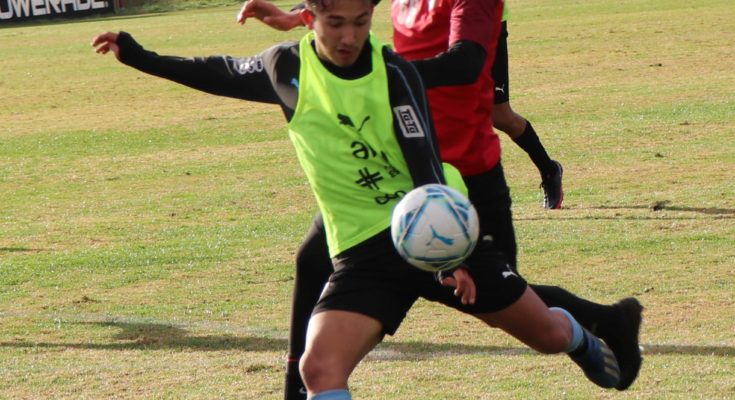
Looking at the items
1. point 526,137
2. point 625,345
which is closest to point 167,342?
point 625,345

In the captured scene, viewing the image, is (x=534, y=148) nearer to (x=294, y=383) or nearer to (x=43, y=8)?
(x=294, y=383)

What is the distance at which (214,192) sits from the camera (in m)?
13.3

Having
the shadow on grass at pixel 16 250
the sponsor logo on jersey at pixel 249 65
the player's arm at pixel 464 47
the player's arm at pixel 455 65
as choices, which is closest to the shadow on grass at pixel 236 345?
the player's arm at pixel 464 47

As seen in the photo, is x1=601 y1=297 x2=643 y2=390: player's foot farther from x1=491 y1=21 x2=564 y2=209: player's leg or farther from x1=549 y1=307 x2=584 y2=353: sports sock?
x1=491 y1=21 x2=564 y2=209: player's leg

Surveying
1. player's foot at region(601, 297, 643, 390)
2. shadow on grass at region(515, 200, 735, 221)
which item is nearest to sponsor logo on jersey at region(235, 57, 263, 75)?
player's foot at region(601, 297, 643, 390)

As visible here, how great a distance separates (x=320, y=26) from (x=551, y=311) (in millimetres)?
1571

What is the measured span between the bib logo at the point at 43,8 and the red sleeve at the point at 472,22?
44.3m

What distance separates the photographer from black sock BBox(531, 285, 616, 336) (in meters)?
6.03

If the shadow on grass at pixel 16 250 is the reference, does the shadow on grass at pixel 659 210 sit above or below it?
above

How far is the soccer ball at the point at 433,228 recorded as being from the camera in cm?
458

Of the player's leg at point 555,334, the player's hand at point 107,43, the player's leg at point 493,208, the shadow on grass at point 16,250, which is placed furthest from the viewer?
the shadow on grass at point 16,250

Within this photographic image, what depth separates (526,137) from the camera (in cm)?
1016

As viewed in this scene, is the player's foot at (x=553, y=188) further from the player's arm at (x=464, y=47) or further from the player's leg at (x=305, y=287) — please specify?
the player's leg at (x=305, y=287)

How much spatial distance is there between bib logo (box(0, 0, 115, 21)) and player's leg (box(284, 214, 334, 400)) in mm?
44275
